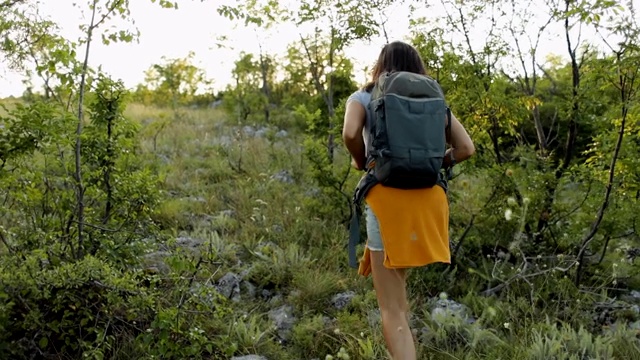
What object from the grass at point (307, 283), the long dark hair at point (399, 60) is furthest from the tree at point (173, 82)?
the long dark hair at point (399, 60)

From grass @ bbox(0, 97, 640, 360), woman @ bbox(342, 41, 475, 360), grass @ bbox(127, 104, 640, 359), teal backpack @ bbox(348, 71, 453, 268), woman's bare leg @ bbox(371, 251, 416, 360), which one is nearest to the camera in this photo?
teal backpack @ bbox(348, 71, 453, 268)

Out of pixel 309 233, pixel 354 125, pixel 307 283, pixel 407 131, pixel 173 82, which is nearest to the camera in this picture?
pixel 407 131

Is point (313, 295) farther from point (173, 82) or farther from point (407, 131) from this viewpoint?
point (173, 82)

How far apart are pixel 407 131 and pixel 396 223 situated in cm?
49

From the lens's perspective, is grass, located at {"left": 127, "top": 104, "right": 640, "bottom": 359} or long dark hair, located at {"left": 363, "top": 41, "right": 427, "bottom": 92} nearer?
long dark hair, located at {"left": 363, "top": 41, "right": 427, "bottom": 92}

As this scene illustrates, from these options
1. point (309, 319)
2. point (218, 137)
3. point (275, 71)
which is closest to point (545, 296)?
point (309, 319)

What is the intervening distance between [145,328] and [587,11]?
3.77 metres

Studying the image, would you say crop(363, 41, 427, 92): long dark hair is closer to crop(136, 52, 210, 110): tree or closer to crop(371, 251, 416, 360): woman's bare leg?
crop(371, 251, 416, 360): woman's bare leg

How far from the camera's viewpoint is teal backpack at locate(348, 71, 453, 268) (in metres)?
3.03

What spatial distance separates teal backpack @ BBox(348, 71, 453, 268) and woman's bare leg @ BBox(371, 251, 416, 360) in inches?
19.3

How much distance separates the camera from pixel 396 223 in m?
3.12

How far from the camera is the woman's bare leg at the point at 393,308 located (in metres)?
3.24

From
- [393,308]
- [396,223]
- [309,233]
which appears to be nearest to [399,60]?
[396,223]

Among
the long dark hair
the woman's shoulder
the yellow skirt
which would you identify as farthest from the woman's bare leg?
the long dark hair
